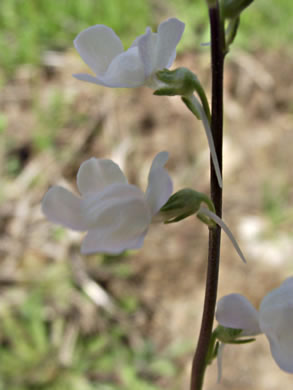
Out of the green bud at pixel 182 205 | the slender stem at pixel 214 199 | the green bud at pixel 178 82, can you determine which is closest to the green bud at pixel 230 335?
the slender stem at pixel 214 199

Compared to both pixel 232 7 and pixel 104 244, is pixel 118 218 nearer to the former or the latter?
pixel 104 244

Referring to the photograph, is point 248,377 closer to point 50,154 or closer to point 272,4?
point 50,154

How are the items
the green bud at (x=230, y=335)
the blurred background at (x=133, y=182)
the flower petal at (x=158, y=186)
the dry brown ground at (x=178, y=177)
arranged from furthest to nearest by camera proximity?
the dry brown ground at (x=178, y=177) → the blurred background at (x=133, y=182) → the green bud at (x=230, y=335) → the flower petal at (x=158, y=186)

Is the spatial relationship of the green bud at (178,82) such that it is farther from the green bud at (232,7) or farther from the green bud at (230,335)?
the green bud at (230,335)

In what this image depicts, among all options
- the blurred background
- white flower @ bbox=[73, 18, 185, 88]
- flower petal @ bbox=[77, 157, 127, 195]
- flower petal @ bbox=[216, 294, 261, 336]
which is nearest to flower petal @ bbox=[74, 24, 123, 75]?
white flower @ bbox=[73, 18, 185, 88]

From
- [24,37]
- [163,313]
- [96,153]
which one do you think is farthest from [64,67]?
[163,313]

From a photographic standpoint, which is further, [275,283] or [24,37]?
[24,37]

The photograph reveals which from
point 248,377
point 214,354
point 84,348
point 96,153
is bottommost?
point 248,377
